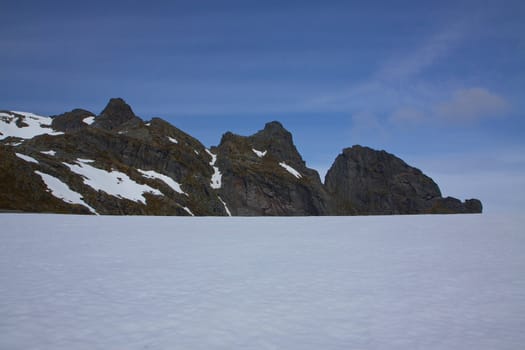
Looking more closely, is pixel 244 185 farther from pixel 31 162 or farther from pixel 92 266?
pixel 92 266

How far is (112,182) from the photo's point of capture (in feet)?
413

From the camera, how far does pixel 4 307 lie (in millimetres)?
9156

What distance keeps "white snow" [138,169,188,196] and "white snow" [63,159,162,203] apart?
19.9 meters

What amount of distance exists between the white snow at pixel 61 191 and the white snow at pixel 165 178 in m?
52.4

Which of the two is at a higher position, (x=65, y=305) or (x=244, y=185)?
(x=244, y=185)

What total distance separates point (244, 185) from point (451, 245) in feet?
584

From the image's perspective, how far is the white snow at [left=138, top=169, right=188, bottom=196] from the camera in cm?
15974

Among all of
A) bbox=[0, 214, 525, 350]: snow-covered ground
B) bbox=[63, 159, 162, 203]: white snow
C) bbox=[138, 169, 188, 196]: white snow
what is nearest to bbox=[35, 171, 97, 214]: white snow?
bbox=[63, 159, 162, 203]: white snow

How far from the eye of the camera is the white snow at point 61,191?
97731 mm

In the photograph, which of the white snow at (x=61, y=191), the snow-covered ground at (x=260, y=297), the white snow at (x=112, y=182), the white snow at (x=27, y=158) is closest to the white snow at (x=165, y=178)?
the white snow at (x=112, y=182)

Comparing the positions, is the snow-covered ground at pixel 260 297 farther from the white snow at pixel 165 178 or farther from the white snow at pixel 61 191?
the white snow at pixel 165 178

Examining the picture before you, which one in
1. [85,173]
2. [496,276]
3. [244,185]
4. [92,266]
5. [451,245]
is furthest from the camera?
[244,185]

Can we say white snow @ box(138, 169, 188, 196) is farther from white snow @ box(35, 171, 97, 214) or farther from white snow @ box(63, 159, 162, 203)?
white snow @ box(35, 171, 97, 214)

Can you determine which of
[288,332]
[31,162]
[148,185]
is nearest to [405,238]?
[288,332]
